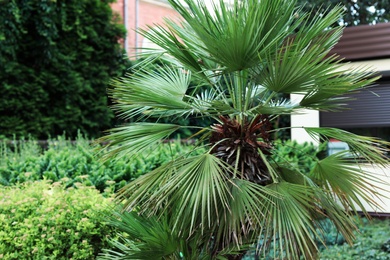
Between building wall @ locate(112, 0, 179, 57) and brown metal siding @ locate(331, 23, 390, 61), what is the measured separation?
8611mm

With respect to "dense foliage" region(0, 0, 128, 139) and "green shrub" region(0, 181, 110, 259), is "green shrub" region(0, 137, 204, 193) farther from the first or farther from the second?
"dense foliage" region(0, 0, 128, 139)

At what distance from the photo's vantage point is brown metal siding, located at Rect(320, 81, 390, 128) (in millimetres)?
6926

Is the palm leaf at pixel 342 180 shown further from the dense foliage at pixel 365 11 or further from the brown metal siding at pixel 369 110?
the dense foliage at pixel 365 11

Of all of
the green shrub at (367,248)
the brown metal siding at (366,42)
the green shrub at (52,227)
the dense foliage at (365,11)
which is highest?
the dense foliage at (365,11)

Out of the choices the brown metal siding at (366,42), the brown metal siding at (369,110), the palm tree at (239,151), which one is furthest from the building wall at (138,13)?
the palm tree at (239,151)

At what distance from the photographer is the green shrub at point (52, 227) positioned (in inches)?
146

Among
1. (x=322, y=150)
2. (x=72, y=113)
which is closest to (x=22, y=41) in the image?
(x=72, y=113)

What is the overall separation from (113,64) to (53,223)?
10.2 metres

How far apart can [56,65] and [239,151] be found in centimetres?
970

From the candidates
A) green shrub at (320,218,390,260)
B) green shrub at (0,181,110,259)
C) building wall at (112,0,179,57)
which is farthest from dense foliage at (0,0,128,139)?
green shrub at (320,218,390,260)

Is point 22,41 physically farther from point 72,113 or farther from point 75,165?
point 75,165

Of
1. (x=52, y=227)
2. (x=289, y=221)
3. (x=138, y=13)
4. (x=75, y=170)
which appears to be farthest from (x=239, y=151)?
(x=138, y=13)

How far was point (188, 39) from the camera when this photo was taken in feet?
11.1

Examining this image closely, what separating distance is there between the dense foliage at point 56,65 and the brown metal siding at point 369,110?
291 inches
